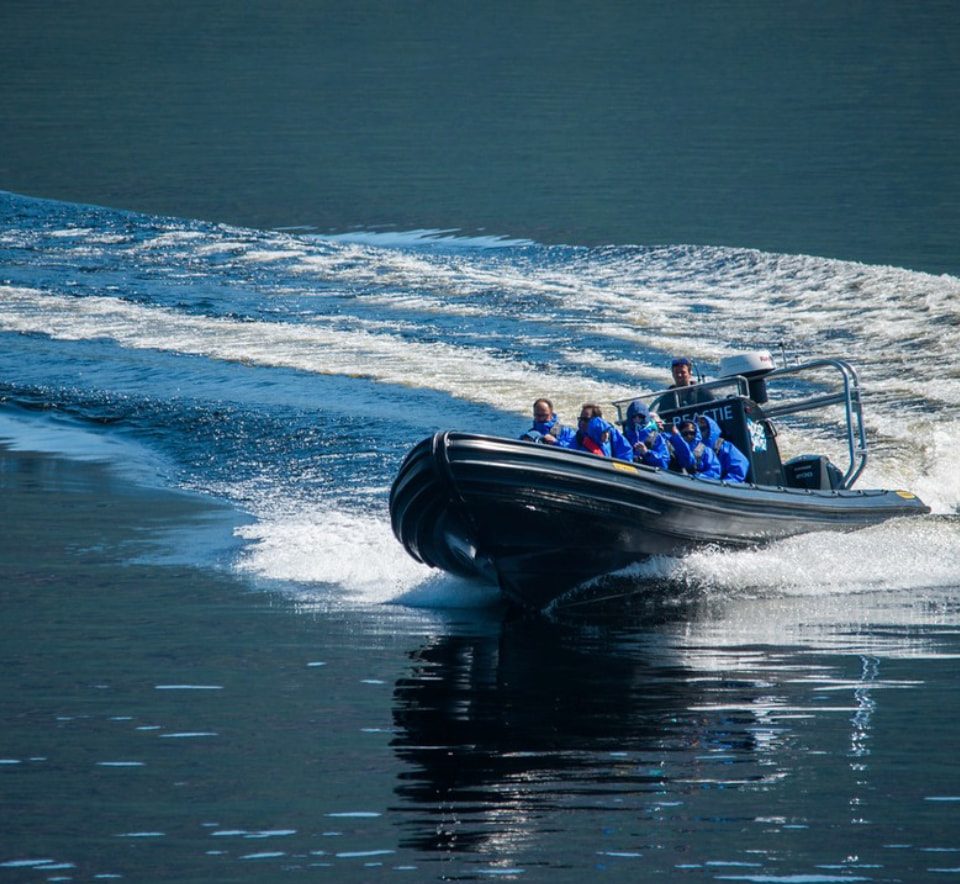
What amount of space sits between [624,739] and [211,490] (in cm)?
868

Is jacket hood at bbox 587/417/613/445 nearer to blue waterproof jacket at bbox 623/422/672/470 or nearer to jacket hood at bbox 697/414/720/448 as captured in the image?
blue waterproof jacket at bbox 623/422/672/470

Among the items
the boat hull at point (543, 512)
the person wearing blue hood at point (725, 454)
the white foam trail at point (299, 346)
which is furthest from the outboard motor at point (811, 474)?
the white foam trail at point (299, 346)

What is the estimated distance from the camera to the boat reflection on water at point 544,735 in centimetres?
697

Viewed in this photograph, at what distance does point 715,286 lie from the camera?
27.1 meters

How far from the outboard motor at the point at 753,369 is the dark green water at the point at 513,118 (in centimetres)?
1816

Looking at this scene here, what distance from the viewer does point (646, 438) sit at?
12148mm

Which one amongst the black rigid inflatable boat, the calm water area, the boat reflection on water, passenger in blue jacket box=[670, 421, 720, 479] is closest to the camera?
the calm water area

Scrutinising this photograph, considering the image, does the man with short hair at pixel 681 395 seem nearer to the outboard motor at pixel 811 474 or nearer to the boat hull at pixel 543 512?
the outboard motor at pixel 811 474

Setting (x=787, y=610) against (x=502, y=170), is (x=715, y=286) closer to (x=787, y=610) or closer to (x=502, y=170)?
(x=787, y=610)

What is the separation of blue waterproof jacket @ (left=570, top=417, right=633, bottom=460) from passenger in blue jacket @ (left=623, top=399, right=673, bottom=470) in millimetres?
123

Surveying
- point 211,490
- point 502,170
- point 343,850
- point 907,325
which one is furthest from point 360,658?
point 502,170

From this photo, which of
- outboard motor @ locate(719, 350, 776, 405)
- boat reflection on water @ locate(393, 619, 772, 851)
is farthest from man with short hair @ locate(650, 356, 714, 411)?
boat reflection on water @ locate(393, 619, 772, 851)

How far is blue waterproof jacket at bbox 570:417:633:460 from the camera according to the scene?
11773 millimetres

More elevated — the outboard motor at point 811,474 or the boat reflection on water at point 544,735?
the outboard motor at point 811,474
